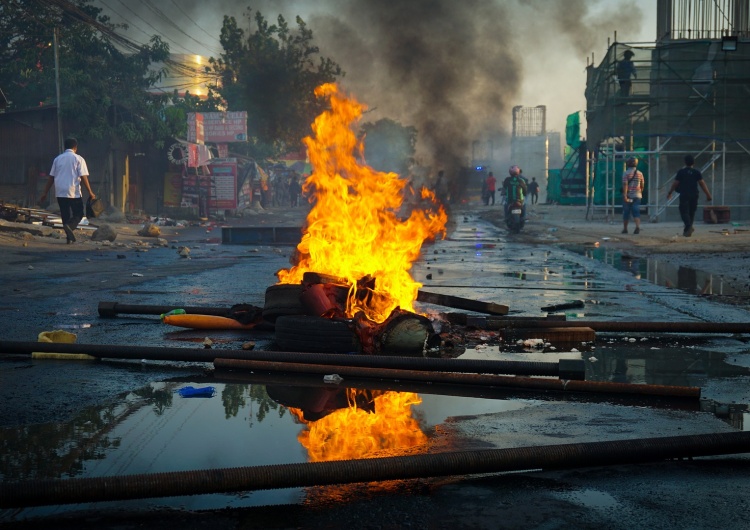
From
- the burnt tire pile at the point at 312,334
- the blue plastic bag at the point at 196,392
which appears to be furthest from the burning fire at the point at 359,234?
the blue plastic bag at the point at 196,392

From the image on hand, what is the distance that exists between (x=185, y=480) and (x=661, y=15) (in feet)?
101

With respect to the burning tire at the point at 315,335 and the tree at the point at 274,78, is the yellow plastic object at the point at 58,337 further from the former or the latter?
the tree at the point at 274,78

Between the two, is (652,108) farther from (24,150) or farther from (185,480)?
(185,480)

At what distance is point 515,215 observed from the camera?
2558 cm

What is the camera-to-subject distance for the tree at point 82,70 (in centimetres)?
3644

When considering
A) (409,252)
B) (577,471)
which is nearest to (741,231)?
(409,252)

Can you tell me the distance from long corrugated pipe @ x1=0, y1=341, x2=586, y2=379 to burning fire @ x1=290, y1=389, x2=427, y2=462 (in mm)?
622

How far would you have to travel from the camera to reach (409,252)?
8.39 metres

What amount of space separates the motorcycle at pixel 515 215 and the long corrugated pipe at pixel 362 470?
71.8 feet

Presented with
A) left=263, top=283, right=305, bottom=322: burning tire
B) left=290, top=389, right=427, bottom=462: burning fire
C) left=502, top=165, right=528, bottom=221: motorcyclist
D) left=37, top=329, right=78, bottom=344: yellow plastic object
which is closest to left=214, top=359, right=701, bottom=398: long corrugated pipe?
left=290, top=389, right=427, bottom=462: burning fire

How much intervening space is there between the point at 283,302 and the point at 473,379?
7.94ft

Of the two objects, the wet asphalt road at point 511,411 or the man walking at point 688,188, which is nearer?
the wet asphalt road at point 511,411

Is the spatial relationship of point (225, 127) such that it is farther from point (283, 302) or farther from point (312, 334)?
point (312, 334)

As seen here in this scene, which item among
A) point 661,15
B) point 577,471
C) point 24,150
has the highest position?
point 661,15
